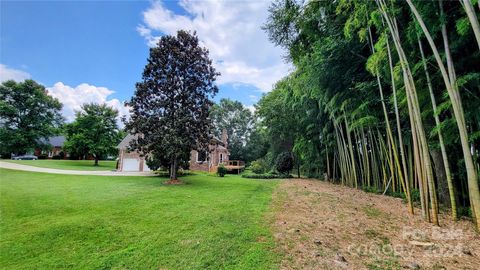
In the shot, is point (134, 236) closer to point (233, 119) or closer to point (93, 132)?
point (93, 132)

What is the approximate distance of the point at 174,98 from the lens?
8727 mm

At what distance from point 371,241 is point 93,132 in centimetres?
2518

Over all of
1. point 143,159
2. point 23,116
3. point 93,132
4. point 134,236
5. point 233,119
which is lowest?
point 134,236

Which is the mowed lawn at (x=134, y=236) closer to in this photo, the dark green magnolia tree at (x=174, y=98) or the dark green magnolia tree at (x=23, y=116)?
the dark green magnolia tree at (x=174, y=98)

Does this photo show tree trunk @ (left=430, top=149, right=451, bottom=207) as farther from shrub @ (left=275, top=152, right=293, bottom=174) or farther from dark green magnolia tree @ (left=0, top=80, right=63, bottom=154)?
dark green magnolia tree @ (left=0, top=80, right=63, bottom=154)

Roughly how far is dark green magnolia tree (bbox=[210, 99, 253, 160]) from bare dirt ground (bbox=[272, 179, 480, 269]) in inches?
1057

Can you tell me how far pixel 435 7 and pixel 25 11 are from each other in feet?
31.0

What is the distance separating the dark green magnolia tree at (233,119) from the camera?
1235 inches

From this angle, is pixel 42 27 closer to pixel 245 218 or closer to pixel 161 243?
pixel 161 243

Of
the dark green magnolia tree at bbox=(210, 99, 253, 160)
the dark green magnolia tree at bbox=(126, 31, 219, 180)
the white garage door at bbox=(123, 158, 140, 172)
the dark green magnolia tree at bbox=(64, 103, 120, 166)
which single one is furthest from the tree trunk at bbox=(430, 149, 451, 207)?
the dark green magnolia tree at bbox=(210, 99, 253, 160)

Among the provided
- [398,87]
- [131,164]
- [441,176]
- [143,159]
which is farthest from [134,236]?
[131,164]

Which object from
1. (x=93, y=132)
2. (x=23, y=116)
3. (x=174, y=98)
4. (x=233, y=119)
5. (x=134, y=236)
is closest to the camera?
(x=134, y=236)

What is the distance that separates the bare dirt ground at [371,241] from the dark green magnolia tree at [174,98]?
5409mm

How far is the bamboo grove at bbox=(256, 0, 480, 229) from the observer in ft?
11.0
